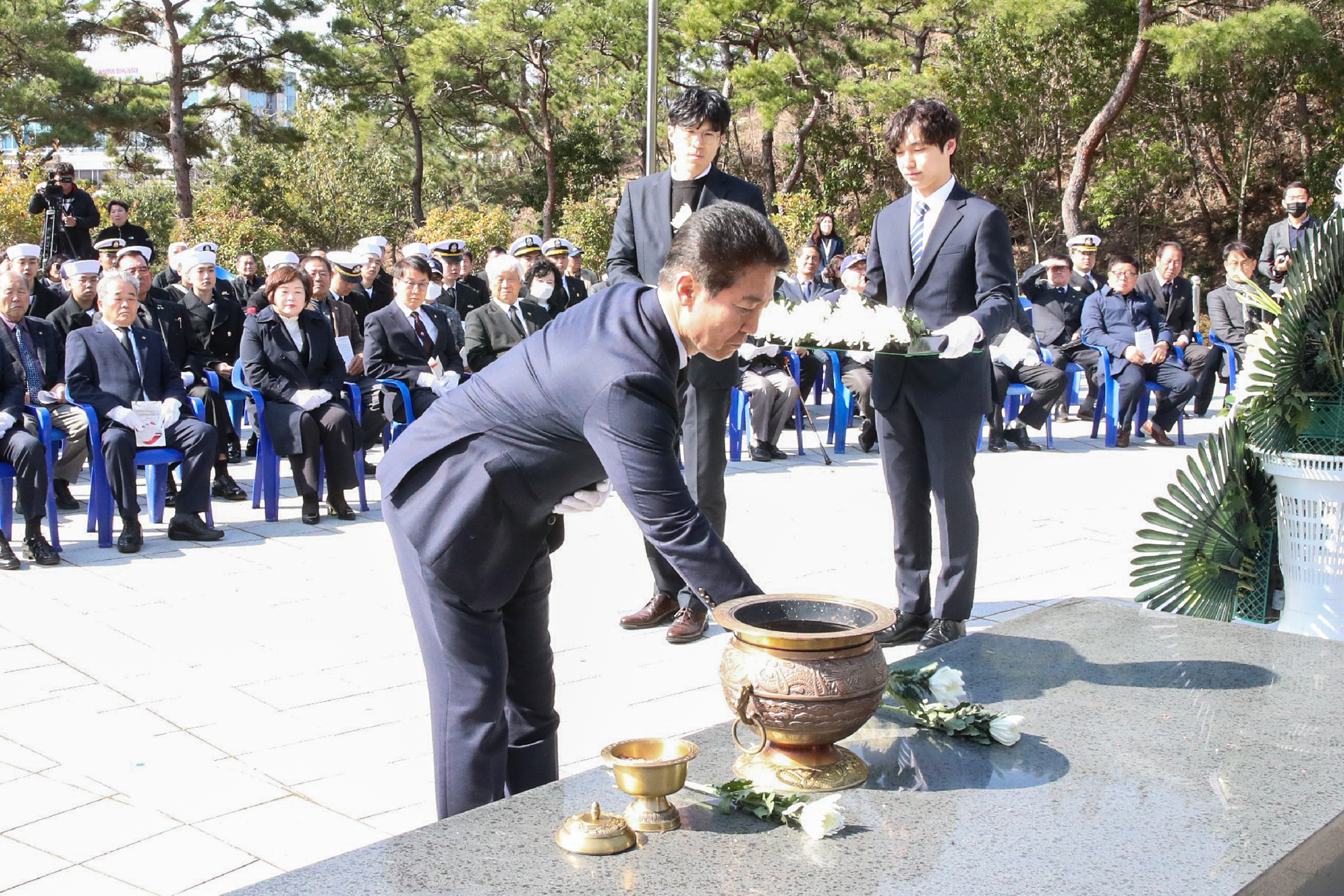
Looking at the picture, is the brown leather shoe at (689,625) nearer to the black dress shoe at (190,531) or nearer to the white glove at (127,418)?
the black dress shoe at (190,531)

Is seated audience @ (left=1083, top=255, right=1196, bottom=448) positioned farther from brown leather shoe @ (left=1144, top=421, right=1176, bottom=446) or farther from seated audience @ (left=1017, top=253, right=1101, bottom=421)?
seated audience @ (left=1017, top=253, right=1101, bottom=421)

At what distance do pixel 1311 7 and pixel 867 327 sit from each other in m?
20.5

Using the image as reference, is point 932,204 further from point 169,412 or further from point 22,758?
point 169,412

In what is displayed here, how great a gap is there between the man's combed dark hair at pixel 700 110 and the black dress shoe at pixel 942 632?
1949 mm

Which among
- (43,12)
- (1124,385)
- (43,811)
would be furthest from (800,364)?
(43,12)

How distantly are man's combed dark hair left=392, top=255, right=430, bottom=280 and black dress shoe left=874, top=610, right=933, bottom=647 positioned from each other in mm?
4873

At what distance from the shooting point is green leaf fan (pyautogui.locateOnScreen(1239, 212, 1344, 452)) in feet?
13.9

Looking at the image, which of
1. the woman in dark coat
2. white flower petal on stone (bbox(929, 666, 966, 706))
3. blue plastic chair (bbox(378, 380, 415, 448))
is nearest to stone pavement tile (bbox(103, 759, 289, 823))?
white flower petal on stone (bbox(929, 666, 966, 706))

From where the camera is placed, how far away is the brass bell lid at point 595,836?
2.00 meters

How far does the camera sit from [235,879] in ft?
9.69

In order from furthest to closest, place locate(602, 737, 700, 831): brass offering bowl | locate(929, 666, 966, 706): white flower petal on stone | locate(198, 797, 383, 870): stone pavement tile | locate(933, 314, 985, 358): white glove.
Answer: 1. locate(933, 314, 985, 358): white glove
2. locate(198, 797, 383, 870): stone pavement tile
3. locate(929, 666, 966, 706): white flower petal on stone
4. locate(602, 737, 700, 831): brass offering bowl

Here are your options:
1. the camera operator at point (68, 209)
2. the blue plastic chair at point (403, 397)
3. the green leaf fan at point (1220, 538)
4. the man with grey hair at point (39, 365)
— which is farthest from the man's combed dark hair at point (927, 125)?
the camera operator at point (68, 209)

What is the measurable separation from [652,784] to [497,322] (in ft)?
24.0

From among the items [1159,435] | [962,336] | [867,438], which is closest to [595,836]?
[962,336]
